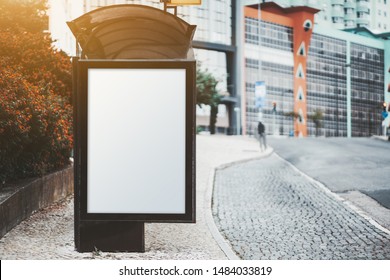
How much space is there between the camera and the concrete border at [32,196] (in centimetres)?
757

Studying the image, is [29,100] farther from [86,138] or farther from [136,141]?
[136,141]

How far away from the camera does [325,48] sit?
10266mm

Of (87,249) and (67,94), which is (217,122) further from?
(87,249)

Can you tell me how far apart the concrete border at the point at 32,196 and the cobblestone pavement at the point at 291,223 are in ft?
6.80

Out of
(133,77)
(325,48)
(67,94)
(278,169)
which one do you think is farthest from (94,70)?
(278,169)

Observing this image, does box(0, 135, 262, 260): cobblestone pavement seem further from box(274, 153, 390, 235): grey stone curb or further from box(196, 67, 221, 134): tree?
box(196, 67, 221, 134): tree

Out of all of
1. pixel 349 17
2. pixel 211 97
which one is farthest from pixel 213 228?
pixel 211 97

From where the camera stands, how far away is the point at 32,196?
8703 mm

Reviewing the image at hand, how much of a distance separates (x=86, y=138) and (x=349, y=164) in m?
12.4

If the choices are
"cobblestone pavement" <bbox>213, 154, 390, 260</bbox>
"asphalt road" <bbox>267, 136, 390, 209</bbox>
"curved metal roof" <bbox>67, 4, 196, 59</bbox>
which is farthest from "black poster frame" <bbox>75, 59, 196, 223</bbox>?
"asphalt road" <bbox>267, 136, 390, 209</bbox>

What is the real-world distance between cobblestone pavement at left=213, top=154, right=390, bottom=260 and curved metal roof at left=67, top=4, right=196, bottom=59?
212 cm

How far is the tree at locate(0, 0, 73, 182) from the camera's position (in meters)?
8.57

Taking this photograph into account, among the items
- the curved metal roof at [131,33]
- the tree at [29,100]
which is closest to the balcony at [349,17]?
the curved metal roof at [131,33]

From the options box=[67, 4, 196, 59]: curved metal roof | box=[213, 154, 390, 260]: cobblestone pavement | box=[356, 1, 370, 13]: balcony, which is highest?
box=[356, 1, 370, 13]: balcony
